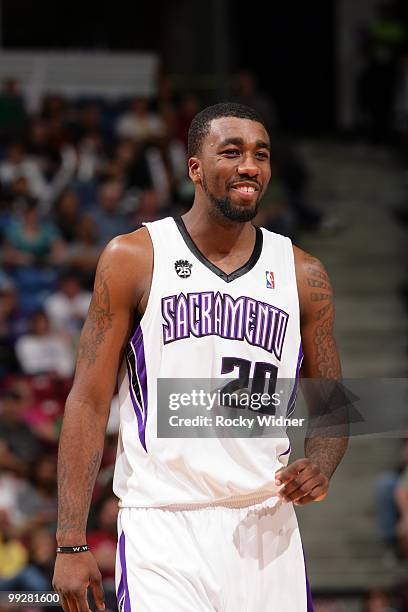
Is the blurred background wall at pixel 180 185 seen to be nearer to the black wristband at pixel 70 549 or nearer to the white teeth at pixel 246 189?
the white teeth at pixel 246 189

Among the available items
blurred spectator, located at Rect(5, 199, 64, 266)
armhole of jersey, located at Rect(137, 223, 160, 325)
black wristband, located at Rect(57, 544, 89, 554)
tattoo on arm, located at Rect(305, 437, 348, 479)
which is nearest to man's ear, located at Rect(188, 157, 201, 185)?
armhole of jersey, located at Rect(137, 223, 160, 325)

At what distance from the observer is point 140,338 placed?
356 centimetres

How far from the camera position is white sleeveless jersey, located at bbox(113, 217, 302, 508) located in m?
3.48

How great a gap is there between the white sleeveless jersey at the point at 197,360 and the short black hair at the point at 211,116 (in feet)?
1.03

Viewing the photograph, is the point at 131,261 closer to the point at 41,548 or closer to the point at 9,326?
the point at 41,548

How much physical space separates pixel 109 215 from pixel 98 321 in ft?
26.4

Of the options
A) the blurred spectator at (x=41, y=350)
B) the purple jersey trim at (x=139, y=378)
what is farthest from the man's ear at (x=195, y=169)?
the blurred spectator at (x=41, y=350)

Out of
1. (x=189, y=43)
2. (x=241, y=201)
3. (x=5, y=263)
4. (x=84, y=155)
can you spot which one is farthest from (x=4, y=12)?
(x=241, y=201)

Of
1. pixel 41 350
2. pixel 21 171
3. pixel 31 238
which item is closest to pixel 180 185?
pixel 21 171

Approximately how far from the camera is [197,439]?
3510 millimetres

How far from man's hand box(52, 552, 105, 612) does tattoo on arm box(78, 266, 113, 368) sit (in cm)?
56

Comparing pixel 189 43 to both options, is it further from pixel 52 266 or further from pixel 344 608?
pixel 344 608

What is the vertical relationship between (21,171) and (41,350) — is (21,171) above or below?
above

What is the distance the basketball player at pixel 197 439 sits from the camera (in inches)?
134
